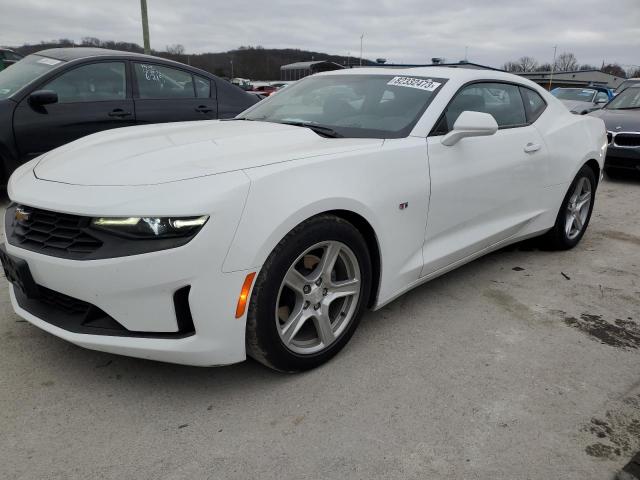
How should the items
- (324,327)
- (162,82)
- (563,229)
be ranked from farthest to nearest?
(162,82)
(563,229)
(324,327)

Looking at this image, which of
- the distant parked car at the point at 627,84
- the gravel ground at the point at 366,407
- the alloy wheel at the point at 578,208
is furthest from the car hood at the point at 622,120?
the gravel ground at the point at 366,407

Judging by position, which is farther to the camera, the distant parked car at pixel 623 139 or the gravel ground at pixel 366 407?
the distant parked car at pixel 623 139

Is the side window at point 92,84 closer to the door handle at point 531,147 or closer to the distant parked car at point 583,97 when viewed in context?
the door handle at point 531,147

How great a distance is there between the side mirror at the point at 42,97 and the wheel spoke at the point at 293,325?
3793 mm

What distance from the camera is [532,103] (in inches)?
151

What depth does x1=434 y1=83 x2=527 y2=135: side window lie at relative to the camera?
299cm

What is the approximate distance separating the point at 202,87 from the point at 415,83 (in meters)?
3.51

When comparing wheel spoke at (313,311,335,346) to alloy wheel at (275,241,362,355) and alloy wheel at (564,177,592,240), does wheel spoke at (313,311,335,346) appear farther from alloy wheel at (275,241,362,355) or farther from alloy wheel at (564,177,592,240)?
alloy wheel at (564,177,592,240)

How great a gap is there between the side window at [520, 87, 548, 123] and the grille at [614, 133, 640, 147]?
4346 millimetres

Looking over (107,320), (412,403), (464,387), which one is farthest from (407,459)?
(107,320)

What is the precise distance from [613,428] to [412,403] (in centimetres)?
80

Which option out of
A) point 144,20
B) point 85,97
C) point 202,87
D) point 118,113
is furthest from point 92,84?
point 144,20

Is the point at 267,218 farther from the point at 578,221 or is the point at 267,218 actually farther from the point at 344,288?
the point at 578,221

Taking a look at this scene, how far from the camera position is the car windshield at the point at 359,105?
2.86m
